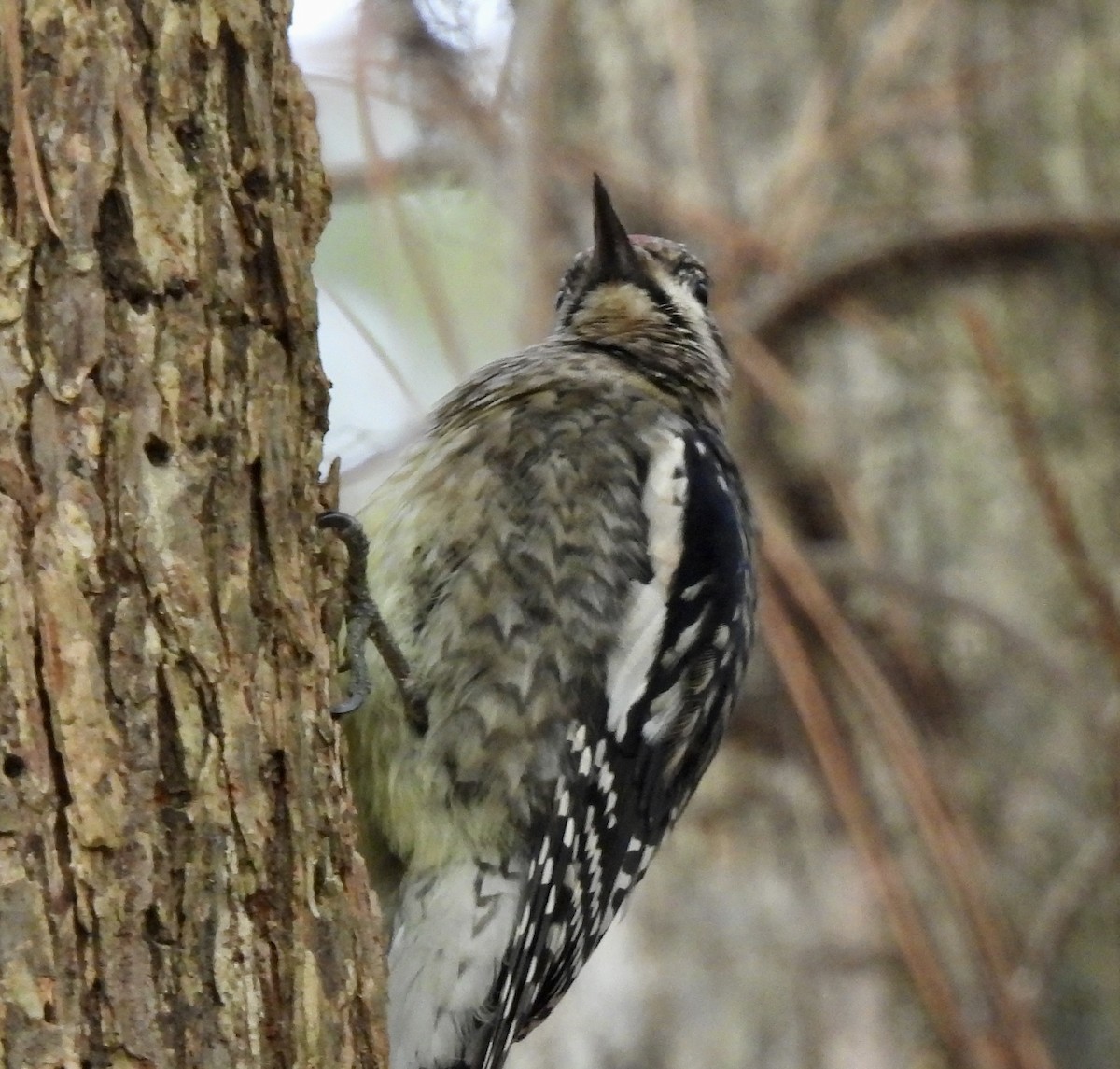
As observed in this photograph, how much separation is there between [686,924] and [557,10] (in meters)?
1.94

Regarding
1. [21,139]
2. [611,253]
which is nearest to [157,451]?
[21,139]

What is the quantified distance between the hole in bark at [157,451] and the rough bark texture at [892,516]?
6.27 ft

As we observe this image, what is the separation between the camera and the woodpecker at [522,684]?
2.26 meters

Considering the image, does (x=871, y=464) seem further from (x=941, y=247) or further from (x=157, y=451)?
(x=157, y=451)

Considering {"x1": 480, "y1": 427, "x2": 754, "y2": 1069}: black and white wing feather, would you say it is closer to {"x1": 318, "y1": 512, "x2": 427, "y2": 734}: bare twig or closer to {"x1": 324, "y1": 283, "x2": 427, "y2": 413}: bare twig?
{"x1": 318, "y1": 512, "x2": 427, "y2": 734}: bare twig

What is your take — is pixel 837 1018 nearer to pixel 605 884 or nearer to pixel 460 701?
pixel 605 884

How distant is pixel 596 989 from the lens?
3527mm

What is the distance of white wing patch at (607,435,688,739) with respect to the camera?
2361mm

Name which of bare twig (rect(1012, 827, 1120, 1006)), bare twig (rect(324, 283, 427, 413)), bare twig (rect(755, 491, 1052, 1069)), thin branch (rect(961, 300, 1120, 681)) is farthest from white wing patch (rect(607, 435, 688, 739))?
bare twig (rect(1012, 827, 1120, 1006))

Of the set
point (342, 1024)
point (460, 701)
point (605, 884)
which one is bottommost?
point (605, 884)

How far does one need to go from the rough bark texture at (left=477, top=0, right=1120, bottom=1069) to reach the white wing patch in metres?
0.87

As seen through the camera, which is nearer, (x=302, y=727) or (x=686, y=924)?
(x=302, y=727)

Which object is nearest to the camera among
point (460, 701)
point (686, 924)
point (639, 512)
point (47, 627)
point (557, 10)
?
point (47, 627)

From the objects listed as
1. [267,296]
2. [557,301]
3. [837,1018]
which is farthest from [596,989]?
[267,296]
